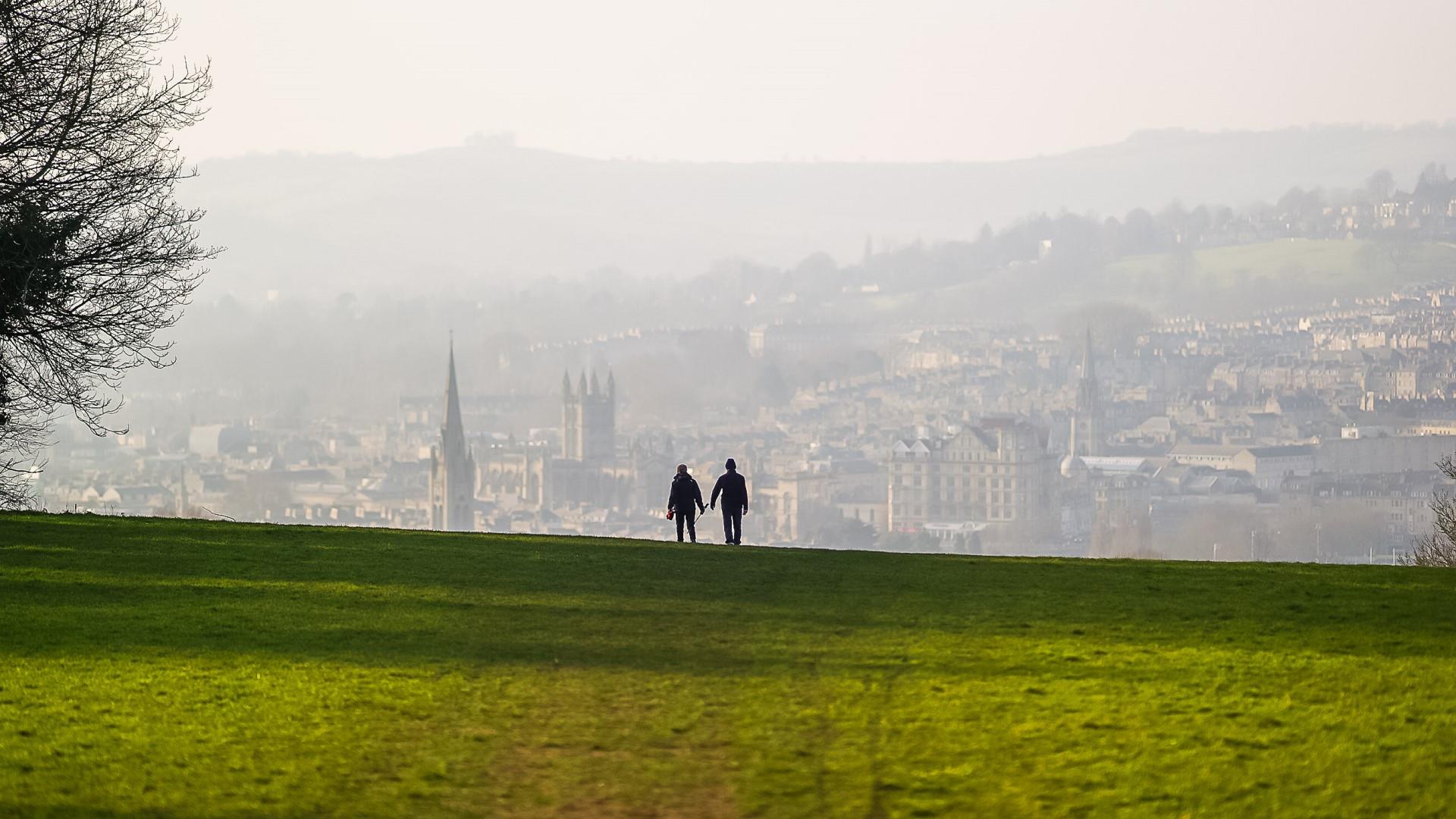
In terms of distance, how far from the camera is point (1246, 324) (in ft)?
613

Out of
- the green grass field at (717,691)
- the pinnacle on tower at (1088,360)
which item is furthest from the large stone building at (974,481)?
the green grass field at (717,691)

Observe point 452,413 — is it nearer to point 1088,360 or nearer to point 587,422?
point 587,422

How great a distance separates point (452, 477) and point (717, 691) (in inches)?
4357

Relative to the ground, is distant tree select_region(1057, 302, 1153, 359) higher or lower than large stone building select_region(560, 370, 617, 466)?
higher

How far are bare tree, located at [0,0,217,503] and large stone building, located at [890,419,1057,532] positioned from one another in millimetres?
103391

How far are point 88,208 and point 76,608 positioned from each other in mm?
9431

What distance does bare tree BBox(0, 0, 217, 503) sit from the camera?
20.0 metres

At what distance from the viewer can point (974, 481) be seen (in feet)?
422

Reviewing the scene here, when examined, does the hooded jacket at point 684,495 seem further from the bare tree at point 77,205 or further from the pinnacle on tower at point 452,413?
the pinnacle on tower at point 452,413

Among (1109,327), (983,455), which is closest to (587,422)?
(983,455)

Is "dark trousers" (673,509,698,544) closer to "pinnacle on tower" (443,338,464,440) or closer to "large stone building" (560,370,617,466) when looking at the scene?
"pinnacle on tower" (443,338,464,440)

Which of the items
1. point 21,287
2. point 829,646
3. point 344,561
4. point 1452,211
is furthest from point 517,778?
point 1452,211

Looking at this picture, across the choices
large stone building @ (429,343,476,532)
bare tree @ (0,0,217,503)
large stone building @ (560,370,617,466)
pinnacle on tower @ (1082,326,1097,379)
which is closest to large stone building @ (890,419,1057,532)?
large stone building @ (429,343,476,532)

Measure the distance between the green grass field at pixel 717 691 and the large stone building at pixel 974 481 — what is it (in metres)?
110
